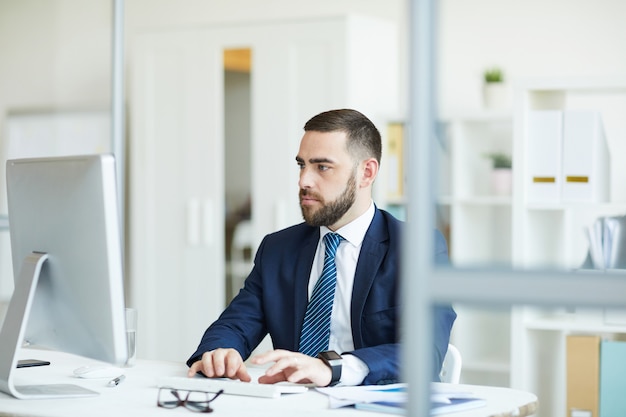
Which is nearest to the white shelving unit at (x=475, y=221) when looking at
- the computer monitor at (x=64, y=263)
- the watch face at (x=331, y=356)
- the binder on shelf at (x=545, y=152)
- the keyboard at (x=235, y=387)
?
the binder on shelf at (x=545, y=152)

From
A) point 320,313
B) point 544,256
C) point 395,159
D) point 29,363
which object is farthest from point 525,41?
point 29,363

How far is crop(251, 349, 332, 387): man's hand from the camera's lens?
77.5 inches

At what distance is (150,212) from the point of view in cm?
490

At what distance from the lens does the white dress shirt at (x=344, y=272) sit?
2.38 m

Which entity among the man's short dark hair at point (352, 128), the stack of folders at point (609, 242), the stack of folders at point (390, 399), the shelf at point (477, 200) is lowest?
the stack of folders at point (390, 399)

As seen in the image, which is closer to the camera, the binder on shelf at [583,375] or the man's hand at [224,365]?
the man's hand at [224,365]

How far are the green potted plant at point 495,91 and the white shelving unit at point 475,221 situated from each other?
0.09 m

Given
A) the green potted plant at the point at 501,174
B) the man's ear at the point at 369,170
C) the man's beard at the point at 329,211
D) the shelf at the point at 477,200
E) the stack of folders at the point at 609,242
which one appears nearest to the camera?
the man's beard at the point at 329,211

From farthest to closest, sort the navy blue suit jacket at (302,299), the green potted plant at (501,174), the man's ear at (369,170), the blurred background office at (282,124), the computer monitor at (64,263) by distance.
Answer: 1. the blurred background office at (282,124)
2. the green potted plant at (501,174)
3. the man's ear at (369,170)
4. the navy blue suit jacket at (302,299)
5. the computer monitor at (64,263)

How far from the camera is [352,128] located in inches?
101

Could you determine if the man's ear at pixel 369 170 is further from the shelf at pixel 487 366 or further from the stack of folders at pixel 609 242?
the shelf at pixel 487 366

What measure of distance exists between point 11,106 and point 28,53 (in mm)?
383

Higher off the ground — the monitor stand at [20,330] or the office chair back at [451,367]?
the monitor stand at [20,330]

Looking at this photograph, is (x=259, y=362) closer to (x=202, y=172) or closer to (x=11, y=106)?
(x=202, y=172)
